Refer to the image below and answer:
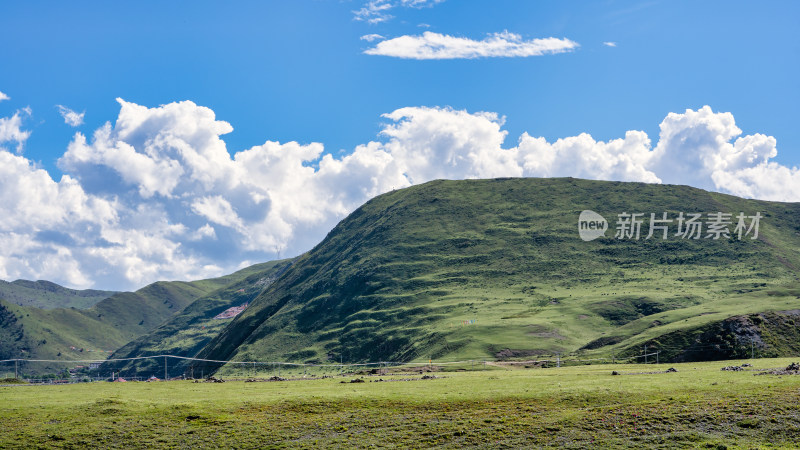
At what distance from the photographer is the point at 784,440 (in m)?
46.4

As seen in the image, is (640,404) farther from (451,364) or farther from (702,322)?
(451,364)

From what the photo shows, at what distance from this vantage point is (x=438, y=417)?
54875 mm

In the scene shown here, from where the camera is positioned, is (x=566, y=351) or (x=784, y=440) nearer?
(x=784, y=440)

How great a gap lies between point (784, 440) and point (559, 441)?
49.4ft

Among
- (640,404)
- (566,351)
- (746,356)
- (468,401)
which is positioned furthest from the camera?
(566,351)

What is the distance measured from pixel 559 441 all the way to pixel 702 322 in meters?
91.3

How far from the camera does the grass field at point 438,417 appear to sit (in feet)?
161

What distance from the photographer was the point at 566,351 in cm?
16638

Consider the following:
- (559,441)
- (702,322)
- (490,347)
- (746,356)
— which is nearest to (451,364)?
(490,347)

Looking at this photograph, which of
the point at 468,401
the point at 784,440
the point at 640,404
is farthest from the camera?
the point at 468,401

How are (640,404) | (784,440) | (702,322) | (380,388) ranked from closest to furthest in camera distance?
(784,440) < (640,404) < (380,388) < (702,322)

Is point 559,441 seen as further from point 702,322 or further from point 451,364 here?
point 451,364

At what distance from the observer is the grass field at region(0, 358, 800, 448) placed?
161ft

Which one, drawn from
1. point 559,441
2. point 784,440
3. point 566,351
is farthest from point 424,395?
point 566,351
